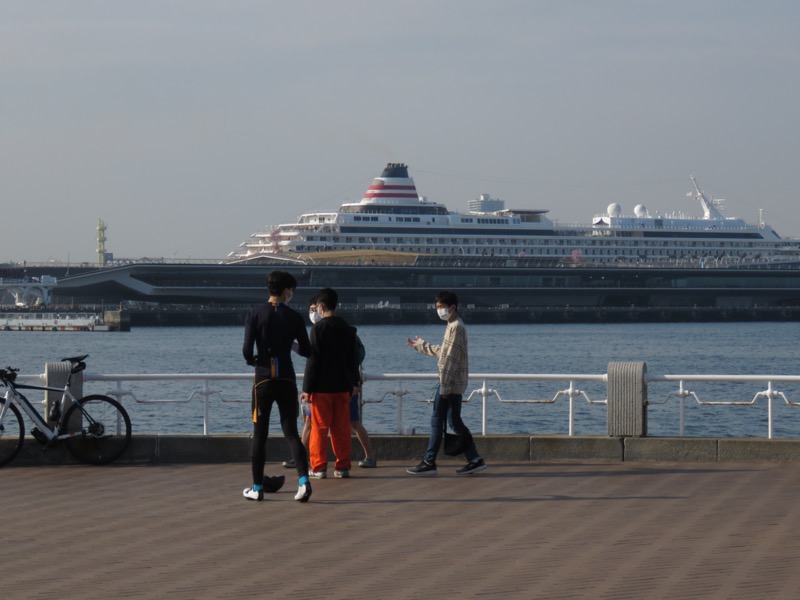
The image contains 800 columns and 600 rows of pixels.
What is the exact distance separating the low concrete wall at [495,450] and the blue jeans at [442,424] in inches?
24.3

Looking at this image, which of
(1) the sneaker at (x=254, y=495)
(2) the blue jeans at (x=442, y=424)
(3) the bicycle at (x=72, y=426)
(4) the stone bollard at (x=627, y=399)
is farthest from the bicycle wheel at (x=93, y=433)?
(4) the stone bollard at (x=627, y=399)

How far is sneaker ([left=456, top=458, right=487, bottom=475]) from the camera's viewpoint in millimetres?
8961

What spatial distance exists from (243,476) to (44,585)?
342cm

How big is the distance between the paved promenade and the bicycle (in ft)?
0.59

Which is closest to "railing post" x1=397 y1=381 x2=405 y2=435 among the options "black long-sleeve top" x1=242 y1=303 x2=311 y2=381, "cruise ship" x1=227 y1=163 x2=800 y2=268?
"black long-sleeve top" x1=242 y1=303 x2=311 y2=381

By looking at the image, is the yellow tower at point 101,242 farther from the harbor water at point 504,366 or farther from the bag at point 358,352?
the bag at point 358,352

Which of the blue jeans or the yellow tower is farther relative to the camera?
the yellow tower

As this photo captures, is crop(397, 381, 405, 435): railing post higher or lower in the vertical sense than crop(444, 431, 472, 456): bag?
higher

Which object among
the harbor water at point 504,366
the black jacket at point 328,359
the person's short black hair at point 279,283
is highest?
the person's short black hair at point 279,283

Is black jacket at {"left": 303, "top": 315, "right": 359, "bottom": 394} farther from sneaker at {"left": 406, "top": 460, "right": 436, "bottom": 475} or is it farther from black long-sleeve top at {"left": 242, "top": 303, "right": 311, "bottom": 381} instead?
sneaker at {"left": 406, "top": 460, "right": 436, "bottom": 475}

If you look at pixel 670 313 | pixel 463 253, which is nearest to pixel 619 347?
pixel 670 313

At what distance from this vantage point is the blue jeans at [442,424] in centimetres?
890

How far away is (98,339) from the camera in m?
66.1

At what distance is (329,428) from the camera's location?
8664mm
